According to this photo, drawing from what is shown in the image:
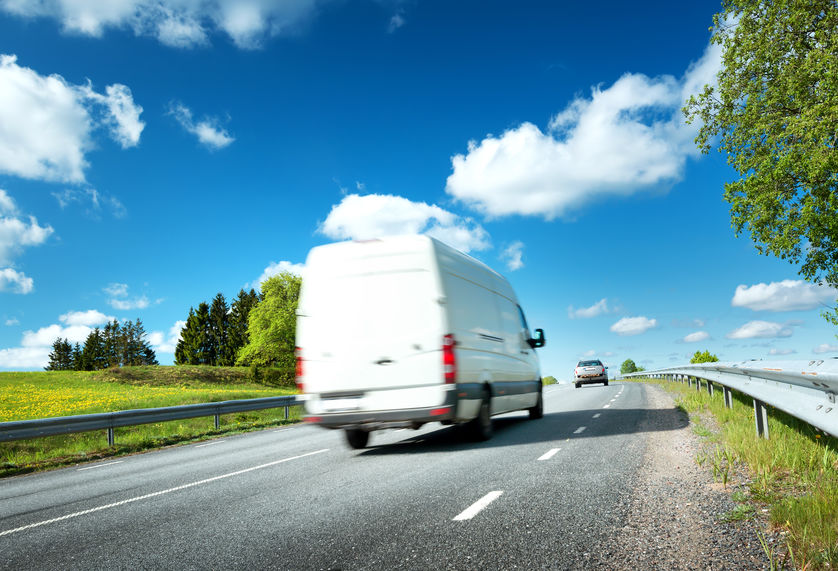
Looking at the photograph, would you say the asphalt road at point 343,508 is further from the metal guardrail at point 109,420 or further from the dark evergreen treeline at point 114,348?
the dark evergreen treeline at point 114,348

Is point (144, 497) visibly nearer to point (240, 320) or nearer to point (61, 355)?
point (240, 320)

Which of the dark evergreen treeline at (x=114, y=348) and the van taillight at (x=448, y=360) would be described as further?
the dark evergreen treeline at (x=114, y=348)

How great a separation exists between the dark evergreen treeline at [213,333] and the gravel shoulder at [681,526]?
93.4m

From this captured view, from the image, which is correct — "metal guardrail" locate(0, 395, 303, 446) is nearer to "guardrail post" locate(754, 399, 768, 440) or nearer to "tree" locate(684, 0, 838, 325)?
"guardrail post" locate(754, 399, 768, 440)

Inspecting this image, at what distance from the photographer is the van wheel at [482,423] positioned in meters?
9.43

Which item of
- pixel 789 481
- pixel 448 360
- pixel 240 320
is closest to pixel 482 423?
pixel 448 360

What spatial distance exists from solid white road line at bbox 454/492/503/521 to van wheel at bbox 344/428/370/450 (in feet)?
14.7

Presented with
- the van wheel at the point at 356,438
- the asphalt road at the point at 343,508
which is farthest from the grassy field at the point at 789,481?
the van wheel at the point at 356,438

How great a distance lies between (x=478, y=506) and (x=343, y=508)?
1176mm

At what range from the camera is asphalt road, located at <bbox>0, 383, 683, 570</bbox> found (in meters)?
3.98

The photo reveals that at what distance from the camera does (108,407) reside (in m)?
22.3

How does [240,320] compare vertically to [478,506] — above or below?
above

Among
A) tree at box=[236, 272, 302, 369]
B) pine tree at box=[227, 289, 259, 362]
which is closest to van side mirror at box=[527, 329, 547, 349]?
tree at box=[236, 272, 302, 369]

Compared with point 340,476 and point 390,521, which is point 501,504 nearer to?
point 390,521
